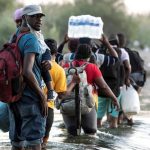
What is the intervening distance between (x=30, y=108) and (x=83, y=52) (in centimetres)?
282

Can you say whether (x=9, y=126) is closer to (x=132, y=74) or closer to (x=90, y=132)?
(x=90, y=132)

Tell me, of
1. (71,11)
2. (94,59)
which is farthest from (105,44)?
(71,11)

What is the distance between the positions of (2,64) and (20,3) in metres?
63.4

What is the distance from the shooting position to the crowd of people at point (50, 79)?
6906 millimetres

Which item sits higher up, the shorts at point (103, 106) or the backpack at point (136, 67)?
the backpack at point (136, 67)

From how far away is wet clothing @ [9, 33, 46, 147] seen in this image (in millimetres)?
6844

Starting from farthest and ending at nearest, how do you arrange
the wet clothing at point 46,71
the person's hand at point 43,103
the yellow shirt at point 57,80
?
1. the yellow shirt at point 57,80
2. the wet clothing at point 46,71
3. the person's hand at point 43,103

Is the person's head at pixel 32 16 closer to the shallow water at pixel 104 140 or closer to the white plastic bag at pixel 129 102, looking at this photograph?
the shallow water at pixel 104 140

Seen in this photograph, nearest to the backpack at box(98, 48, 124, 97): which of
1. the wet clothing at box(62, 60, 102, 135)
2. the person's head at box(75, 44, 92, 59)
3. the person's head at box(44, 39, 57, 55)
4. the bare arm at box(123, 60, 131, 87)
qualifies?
the bare arm at box(123, 60, 131, 87)

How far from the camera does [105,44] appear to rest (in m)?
11.0

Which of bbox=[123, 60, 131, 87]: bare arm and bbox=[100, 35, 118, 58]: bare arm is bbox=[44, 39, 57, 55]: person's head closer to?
bbox=[100, 35, 118, 58]: bare arm

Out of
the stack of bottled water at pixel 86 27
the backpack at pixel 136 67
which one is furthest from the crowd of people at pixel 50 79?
the backpack at pixel 136 67

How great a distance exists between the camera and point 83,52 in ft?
31.5

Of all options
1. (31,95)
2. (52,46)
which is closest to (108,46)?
(52,46)
